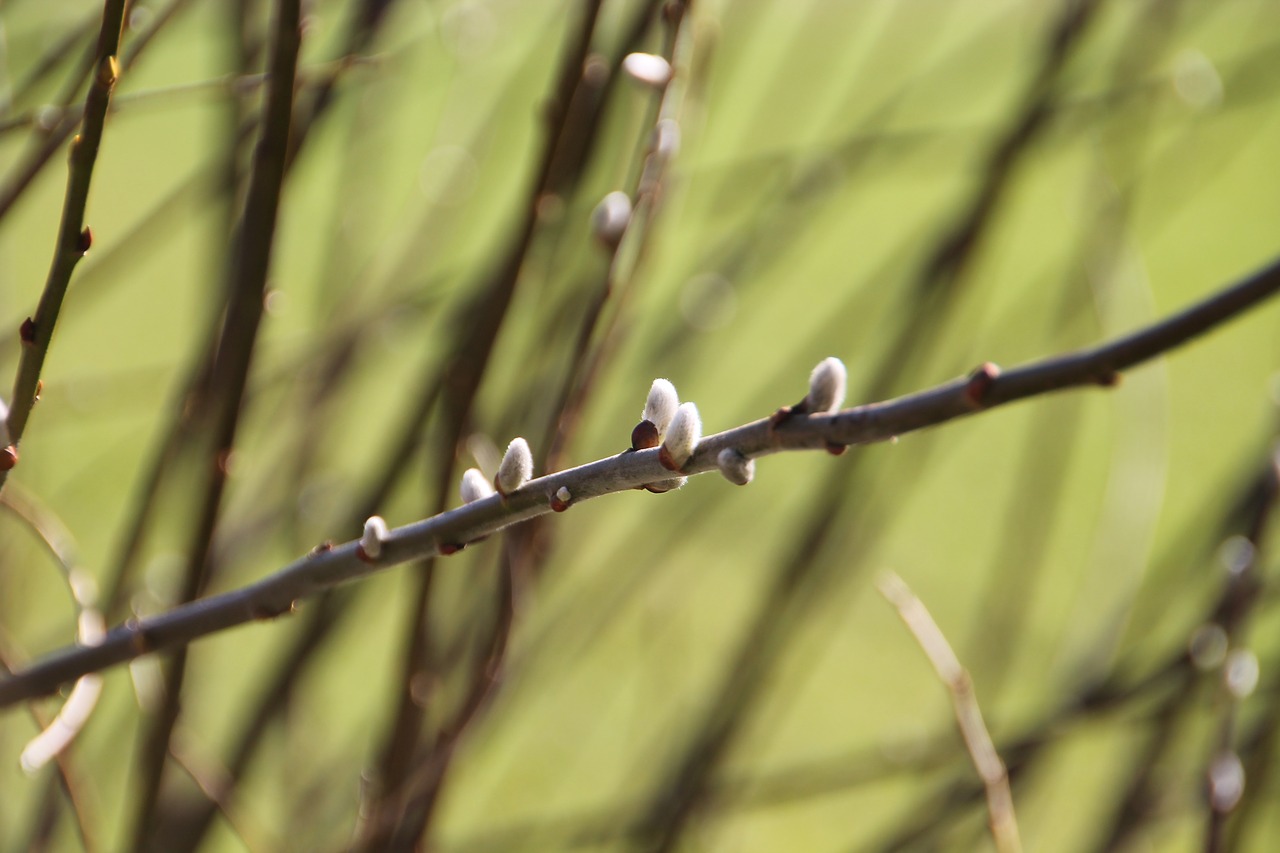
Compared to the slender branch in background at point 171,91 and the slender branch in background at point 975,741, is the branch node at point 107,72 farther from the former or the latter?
the slender branch in background at point 975,741

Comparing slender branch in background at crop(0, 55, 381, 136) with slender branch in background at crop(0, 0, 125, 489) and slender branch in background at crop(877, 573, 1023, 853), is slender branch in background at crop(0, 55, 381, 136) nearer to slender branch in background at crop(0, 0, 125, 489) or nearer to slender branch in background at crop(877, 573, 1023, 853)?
slender branch in background at crop(0, 0, 125, 489)

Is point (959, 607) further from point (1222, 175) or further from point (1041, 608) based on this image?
point (1222, 175)

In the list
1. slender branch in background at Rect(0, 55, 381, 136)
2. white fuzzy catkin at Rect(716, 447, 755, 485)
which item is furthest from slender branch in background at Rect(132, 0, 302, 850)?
white fuzzy catkin at Rect(716, 447, 755, 485)

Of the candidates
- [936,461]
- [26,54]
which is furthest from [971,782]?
[26,54]

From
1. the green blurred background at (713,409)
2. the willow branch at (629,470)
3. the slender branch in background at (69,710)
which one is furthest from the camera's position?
the green blurred background at (713,409)

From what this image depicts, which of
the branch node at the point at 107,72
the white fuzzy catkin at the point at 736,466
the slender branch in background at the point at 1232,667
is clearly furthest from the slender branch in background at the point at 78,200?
the slender branch in background at the point at 1232,667

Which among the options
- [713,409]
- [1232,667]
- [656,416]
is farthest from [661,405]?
[713,409]
